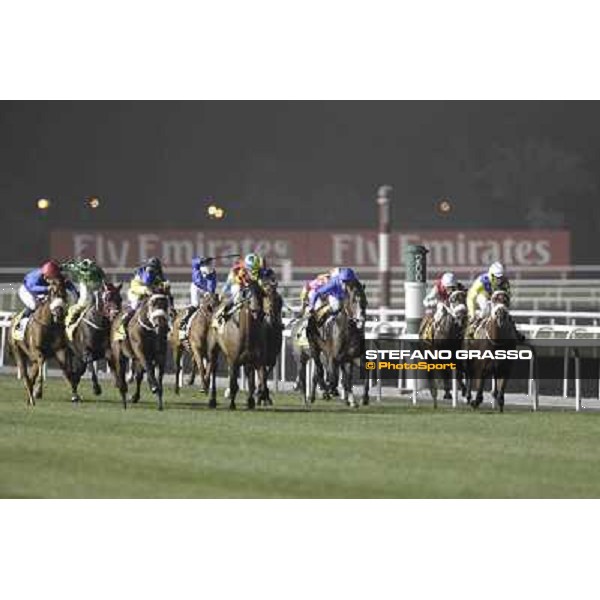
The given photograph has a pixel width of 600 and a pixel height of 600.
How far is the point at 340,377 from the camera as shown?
23547 mm

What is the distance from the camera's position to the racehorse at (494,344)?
20.3 metres

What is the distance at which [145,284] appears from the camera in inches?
801

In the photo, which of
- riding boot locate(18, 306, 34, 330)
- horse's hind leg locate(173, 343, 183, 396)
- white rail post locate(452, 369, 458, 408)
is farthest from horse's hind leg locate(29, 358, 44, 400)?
white rail post locate(452, 369, 458, 408)

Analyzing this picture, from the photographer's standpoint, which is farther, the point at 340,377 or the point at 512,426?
the point at 340,377

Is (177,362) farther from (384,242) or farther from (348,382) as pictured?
(384,242)

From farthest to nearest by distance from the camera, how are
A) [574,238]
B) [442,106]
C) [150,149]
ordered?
[574,238] < [150,149] < [442,106]

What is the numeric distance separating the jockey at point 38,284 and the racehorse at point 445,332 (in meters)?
2.82

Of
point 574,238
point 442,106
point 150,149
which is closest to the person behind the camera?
point 442,106

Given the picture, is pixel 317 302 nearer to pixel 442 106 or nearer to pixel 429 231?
pixel 429 231

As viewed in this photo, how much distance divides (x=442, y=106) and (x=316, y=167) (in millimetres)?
4131

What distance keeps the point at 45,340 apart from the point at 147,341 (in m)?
0.81

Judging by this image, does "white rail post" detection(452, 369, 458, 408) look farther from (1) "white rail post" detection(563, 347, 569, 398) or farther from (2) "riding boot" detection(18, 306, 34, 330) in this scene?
(2) "riding boot" detection(18, 306, 34, 330)

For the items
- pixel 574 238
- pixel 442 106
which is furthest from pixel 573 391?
pixel 442 106

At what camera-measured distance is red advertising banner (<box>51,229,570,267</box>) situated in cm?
1994
